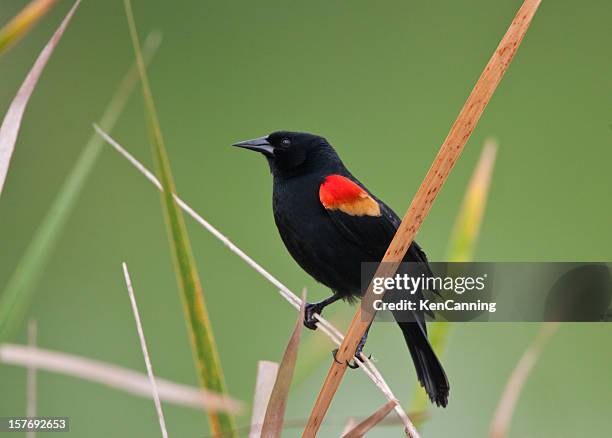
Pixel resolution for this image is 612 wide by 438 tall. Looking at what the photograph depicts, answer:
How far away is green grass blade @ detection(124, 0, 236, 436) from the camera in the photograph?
0.91 m

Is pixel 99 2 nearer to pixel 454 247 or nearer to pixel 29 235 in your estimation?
pixel 29 235

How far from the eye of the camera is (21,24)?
0.87 m

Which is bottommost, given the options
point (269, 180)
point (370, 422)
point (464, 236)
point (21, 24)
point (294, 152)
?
point (370, 422)

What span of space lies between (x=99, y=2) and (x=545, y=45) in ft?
8.18

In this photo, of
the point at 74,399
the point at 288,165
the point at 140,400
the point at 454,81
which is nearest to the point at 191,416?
the point at 140,400

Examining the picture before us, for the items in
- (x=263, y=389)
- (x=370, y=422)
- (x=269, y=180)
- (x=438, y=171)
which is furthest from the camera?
(x=269, y=180)

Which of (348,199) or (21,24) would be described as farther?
(348,199)

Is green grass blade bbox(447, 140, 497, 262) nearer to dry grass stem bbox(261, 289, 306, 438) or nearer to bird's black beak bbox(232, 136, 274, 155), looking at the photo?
dry grass stem bbox(261, 289, 306, 438)

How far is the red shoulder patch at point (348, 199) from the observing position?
1490 mm

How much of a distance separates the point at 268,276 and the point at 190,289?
214 mm

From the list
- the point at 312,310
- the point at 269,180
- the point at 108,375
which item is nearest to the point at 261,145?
the point at 312,310

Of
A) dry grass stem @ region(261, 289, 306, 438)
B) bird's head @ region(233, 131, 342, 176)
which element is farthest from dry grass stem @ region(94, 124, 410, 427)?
bird's head @ region(233, 131, 342, 176)

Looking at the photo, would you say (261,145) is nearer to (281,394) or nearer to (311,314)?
(311,314)

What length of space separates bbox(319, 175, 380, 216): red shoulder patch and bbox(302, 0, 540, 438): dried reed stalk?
0.50 metres
